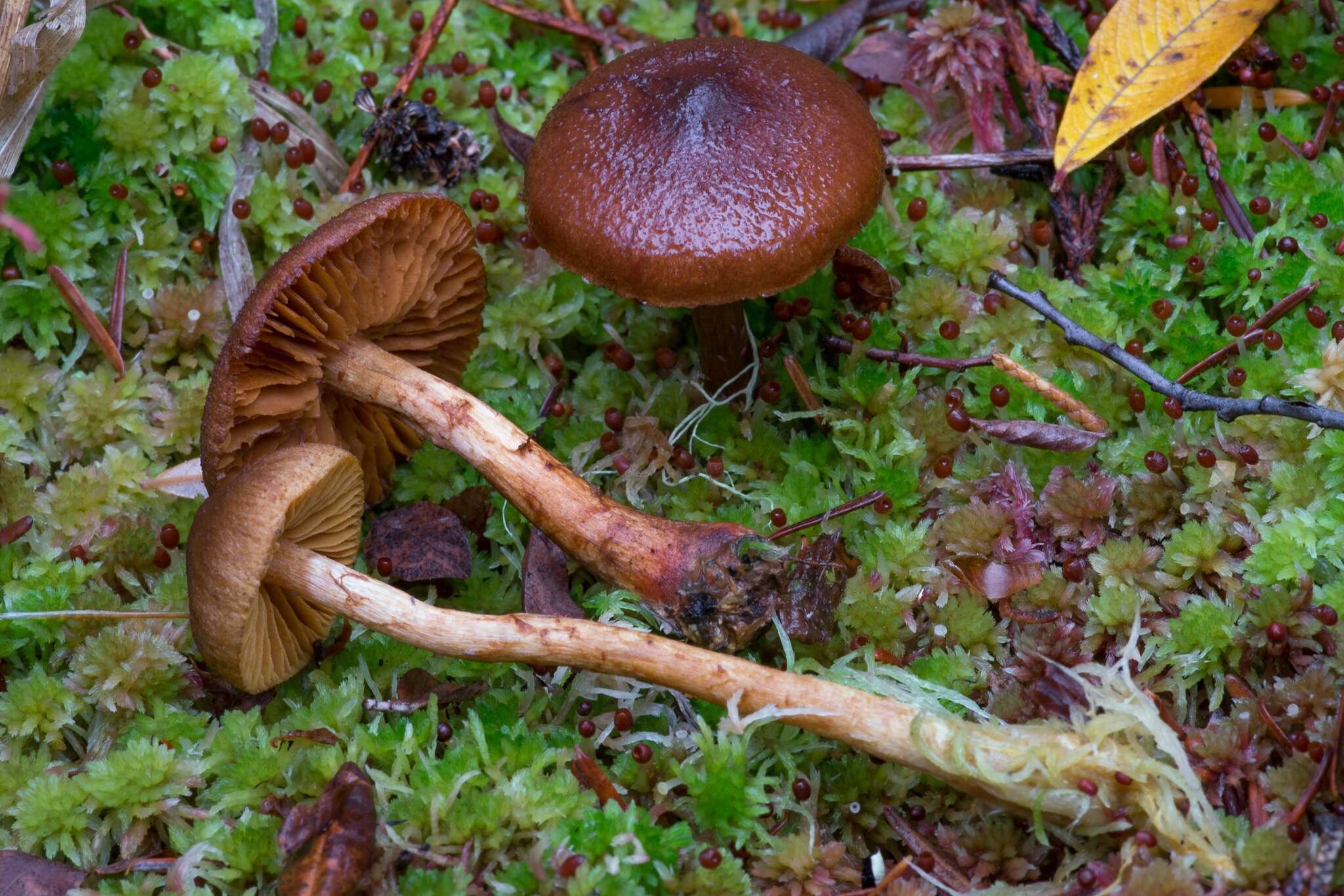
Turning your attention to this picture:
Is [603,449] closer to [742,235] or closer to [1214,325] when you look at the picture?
[742,235]

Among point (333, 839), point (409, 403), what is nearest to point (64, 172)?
point (409, 403)

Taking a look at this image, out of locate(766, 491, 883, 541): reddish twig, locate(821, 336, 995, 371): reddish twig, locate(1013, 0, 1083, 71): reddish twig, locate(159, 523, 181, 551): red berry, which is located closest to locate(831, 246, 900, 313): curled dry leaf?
locate(821, 336, 995, 371): reddish twig

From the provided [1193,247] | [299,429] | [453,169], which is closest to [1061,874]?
[1193,247]

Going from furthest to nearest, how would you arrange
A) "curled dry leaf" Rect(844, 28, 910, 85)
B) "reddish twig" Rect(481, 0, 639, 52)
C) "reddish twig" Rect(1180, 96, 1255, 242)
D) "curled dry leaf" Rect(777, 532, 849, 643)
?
"reddish twig" Rect(481, 0, 639, 52) < "curled dry leaf" Rect(844, 28, 910, 85) < "reddish twig" Rect(1180, 96, 1255, 242) < "curled dry leaf" Rect(777, 532, 849, 643)

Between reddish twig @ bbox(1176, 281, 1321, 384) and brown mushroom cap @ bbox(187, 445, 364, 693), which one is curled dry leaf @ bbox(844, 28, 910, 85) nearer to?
reddish twig @ bbox(1176, 281, 1321, 384)

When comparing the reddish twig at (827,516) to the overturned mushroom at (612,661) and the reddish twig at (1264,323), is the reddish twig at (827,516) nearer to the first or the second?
the overturned mushroom at (612,661)

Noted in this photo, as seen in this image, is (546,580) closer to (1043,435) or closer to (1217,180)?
(1043,435)
